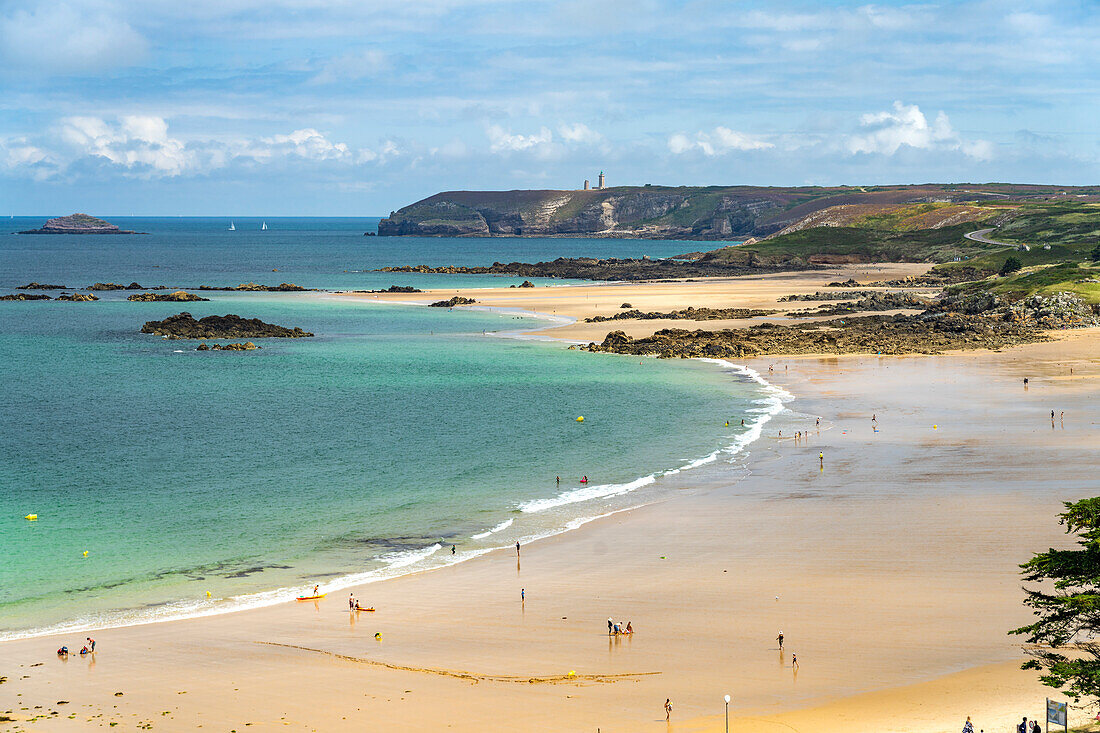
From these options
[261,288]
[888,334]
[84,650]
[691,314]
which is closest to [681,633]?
[84,650]

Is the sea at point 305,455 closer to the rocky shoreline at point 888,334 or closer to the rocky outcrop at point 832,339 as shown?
the rocky outcrop at point 832,339

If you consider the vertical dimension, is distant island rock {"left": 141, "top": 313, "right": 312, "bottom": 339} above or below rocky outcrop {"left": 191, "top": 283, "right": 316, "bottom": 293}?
below

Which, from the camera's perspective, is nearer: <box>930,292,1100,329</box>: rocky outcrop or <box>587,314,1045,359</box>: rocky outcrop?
<box>587,314,1045,359</box>: rocky outcrop

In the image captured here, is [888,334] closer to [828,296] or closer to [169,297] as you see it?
[828,296]

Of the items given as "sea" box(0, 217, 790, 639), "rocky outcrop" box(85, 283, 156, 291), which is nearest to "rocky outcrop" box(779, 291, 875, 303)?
"sea" box(0, 217, 790, 639)

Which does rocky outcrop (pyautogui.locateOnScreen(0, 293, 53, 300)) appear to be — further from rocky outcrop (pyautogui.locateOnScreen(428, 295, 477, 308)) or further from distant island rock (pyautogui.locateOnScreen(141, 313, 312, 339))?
rocky outcrop (pyautogui.locateOnScreen(428, 295, 477, 308))

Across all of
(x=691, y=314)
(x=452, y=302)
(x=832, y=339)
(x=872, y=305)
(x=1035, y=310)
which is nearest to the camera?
(x=832, y=339)

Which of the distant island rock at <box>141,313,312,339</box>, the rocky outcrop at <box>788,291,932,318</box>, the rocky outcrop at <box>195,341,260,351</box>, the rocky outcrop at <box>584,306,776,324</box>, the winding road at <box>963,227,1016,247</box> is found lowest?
the rocky outcrop at <box>195,341,260,351</box>

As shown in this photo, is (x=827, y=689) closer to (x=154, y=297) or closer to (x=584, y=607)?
(x=584, y=607)
